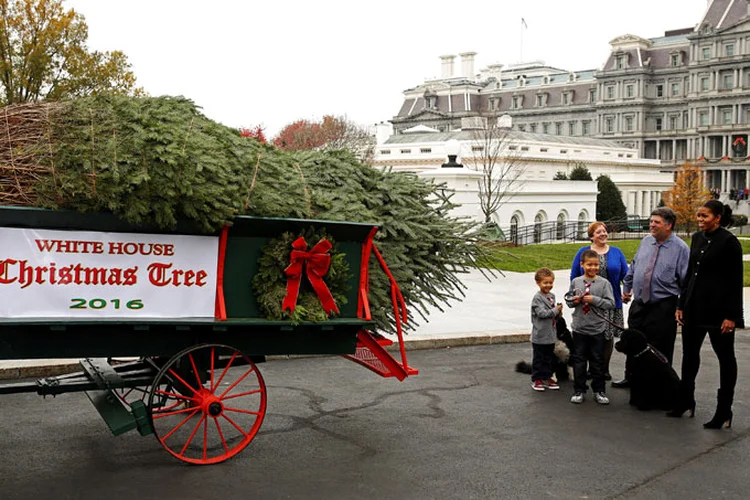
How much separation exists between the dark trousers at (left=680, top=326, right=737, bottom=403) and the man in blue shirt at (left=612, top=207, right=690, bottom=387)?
46cm

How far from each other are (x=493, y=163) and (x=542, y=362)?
136 feet

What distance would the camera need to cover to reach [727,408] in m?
7.79

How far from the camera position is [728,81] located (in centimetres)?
10469

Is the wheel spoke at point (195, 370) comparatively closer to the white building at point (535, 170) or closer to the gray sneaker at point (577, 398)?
the gray sneaker at point (577, 398)

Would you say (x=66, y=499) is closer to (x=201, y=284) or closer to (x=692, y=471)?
(x=201, y=284)

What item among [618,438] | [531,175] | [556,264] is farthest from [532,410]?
[531,175]

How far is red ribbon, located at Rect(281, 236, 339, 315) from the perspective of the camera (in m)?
6.37

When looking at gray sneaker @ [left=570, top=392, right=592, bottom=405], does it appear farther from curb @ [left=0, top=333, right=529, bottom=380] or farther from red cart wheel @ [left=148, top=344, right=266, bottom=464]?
red cart wheel @ [left=148, top=344, right=266, bottom=464]

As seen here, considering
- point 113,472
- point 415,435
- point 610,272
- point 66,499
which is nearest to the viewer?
point 66,499

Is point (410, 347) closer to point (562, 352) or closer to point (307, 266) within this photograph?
point (562, 352)

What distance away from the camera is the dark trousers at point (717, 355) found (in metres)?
7.84

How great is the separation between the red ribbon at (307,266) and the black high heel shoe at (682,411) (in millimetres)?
3791

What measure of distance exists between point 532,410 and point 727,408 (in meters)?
1.74

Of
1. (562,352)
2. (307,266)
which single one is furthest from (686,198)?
(307,266)
